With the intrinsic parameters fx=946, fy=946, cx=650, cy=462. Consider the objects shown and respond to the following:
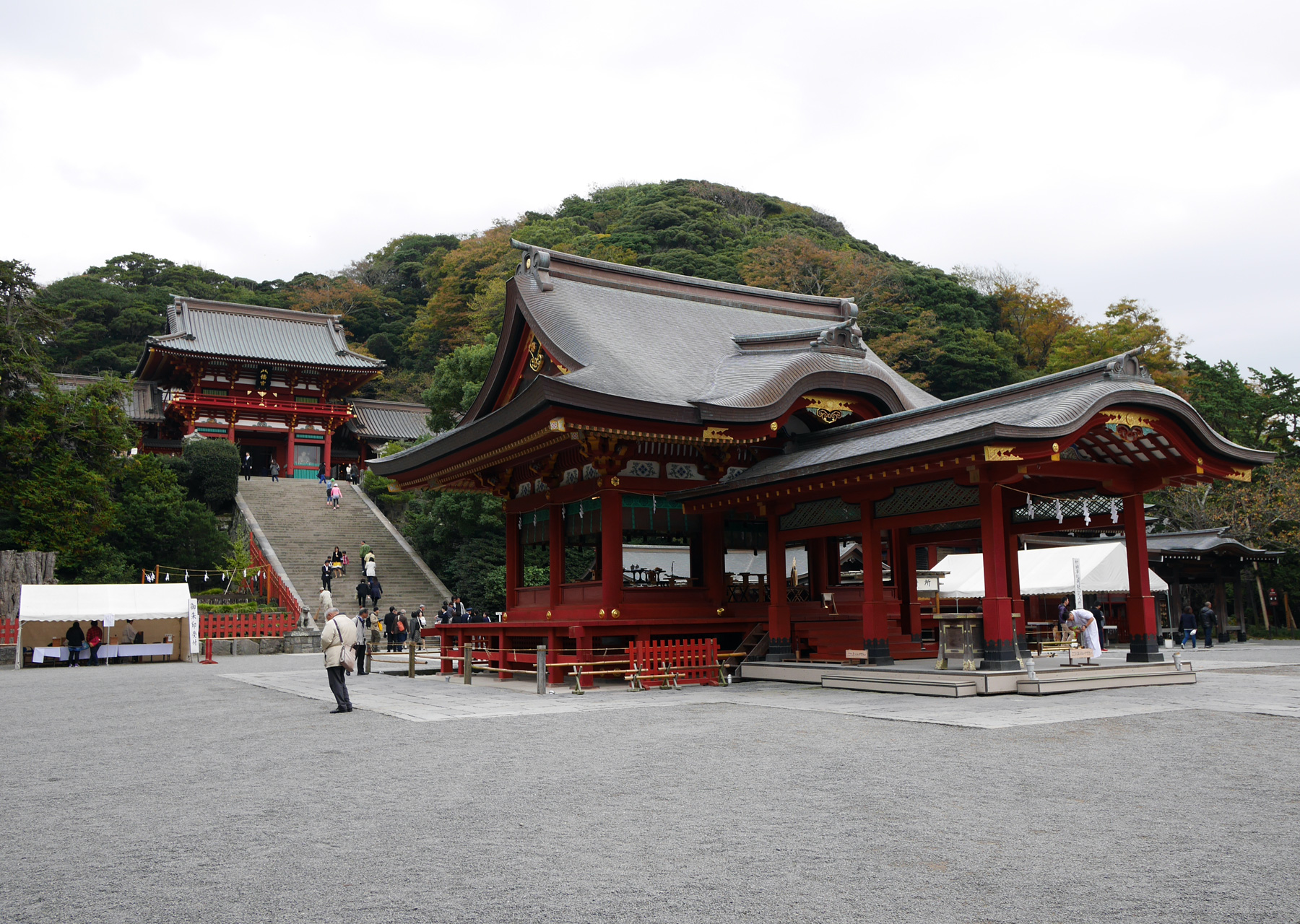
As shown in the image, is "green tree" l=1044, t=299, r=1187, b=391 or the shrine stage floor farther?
"green tree" l=1044, t=299, r=1187, b=391

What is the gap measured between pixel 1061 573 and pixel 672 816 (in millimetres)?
22230

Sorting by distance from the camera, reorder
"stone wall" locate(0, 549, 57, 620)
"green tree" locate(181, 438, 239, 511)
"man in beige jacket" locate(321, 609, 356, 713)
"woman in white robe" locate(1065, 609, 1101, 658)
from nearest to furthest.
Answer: "man in beige jacket" locate(321, 609, 356, 713) → "woman in white robe" locate(1065, 609, 1101, 658) → "stone wall" locate(0, 549, 57, 620) → "green tree" locate(181, 438, 239, 511)

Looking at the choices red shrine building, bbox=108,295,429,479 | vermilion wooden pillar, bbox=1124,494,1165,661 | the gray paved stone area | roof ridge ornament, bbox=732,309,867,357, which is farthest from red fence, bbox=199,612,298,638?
vermilion wooden pillar, bbox=1124,494,1165,661

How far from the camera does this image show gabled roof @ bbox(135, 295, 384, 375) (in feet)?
137

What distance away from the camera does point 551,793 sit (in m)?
6.04

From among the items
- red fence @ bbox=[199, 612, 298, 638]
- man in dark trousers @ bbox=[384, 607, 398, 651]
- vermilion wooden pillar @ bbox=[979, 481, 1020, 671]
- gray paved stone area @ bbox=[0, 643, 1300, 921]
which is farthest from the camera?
red fence @ bbox=[199, 612, 298, 638]

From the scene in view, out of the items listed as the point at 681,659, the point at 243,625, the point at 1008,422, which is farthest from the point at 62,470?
the point at 1008,422

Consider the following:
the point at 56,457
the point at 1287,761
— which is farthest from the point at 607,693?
the point at 56,457

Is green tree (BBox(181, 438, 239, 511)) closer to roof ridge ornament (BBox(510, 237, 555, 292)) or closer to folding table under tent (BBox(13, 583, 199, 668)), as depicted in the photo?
folding table under tent (BBox(13, 583, 199, 668))

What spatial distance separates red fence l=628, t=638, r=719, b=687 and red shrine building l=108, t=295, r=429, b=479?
32663mm

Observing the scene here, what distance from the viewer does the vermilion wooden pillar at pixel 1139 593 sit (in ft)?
42.8

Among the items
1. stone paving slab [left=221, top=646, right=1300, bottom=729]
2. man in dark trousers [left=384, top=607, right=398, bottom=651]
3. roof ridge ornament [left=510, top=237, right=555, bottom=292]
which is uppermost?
roof ridge ornament [left=510, top=237, right=555, bottom=292]

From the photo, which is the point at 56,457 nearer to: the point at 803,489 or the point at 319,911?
the point at 803,489

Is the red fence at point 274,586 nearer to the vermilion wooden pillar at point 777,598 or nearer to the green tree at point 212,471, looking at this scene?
the green tree at point 212,471
